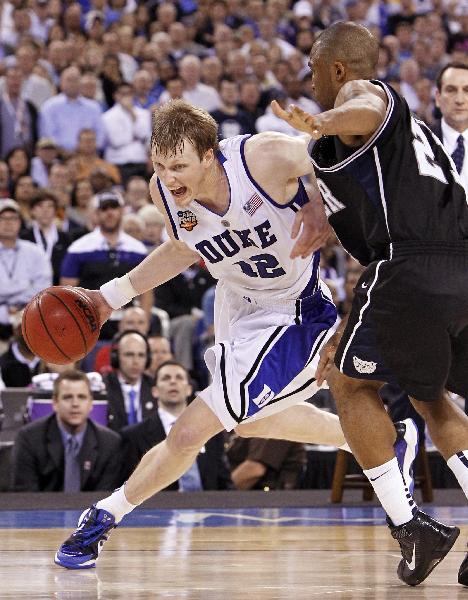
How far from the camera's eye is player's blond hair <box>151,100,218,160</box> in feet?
14.4

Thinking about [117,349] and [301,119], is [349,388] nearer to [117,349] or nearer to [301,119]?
[301,119]

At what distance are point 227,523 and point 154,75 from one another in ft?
25.1

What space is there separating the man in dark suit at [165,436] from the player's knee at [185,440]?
122 inches

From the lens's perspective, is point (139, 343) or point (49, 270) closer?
point (139, 343)

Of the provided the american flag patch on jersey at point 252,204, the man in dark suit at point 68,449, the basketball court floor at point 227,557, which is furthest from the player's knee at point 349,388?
the man in dark suit at point 68,449

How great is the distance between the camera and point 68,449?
756cm

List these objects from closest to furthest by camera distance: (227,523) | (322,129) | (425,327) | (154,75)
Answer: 1. (322,129)
2. (425,327)
3. (227,523)
4. (154,75)

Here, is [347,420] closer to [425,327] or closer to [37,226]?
[425,327]

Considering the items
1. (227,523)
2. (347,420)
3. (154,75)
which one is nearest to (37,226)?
(154,75)

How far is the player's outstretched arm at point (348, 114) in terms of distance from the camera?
3.51 meters

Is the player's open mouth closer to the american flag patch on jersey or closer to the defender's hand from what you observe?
the american flag patch on jersey

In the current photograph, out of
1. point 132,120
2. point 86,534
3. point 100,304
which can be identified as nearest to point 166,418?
point 100,304

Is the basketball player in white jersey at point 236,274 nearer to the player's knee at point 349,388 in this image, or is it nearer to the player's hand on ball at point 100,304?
the player's hand on ball at point 100,304

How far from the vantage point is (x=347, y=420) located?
4.12m
